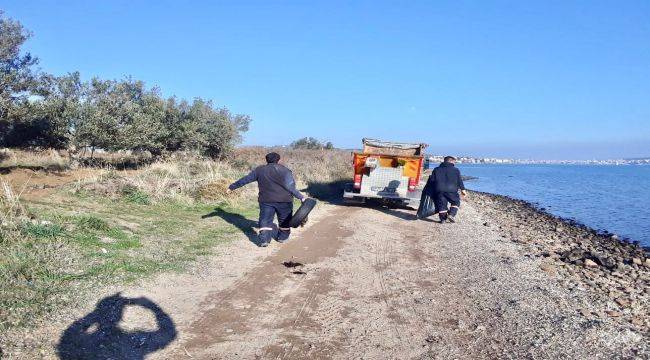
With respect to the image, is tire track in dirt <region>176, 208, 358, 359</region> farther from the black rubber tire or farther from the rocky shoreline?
the rocky shoreline

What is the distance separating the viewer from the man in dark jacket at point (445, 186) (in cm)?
1298

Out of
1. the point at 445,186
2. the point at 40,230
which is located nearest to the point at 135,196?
the point at 40,230

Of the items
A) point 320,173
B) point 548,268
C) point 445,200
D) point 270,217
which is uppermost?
point 445,200

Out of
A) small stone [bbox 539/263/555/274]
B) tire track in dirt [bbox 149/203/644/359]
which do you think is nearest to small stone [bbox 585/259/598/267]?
small stone [bbox 539/263/555/274]

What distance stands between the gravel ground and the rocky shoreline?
0.05 meters

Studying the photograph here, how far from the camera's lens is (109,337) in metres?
4.66

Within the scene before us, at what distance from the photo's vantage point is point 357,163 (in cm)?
1605

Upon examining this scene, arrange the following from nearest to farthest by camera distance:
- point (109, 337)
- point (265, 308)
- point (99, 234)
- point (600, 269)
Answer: point (109, 337) < point (265, 308) < point (99, 234) < point (600, 269)

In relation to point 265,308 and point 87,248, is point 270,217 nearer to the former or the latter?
point 87,248

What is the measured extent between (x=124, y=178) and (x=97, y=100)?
719cm

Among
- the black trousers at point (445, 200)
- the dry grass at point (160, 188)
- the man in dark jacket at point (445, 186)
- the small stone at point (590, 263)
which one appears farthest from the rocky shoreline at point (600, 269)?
the dry grass at point (160, 188)

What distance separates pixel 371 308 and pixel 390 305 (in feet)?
1.00

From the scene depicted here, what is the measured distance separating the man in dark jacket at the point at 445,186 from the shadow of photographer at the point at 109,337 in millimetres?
9346

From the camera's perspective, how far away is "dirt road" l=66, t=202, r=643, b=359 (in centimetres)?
480
